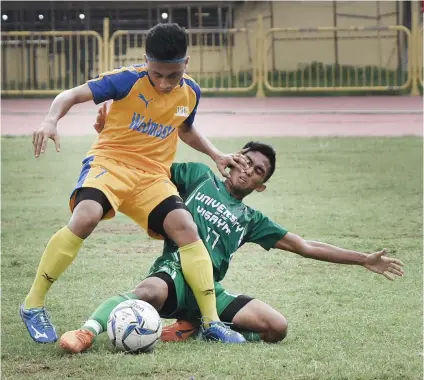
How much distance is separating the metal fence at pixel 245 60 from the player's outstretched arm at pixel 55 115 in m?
15.2

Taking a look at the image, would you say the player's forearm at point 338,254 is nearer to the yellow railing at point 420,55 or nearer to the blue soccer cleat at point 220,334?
the blue soccer cleat at point 220,334

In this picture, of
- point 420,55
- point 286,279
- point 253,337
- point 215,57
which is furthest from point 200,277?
point 215,57

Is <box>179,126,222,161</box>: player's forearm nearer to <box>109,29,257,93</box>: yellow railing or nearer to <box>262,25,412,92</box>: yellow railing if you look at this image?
<box>109,29,257,93</box>: yellow railing

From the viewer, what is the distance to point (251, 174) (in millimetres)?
5273

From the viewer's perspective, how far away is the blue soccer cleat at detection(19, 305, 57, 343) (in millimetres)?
4785

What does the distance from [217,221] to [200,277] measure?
402mm

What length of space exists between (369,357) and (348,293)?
A: 60.8 inches

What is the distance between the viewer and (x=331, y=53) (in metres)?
25.8

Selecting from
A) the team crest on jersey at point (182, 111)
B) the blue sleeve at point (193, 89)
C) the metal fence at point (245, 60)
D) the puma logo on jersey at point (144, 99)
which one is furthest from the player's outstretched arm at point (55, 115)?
the metal fence at point (245, 60)

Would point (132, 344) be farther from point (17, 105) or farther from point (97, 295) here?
point (17, 105)

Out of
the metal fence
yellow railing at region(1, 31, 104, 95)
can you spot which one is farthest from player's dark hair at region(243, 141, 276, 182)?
yellow railing at region(1, 31, 104, 95)

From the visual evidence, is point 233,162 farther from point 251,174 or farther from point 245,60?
point 245,60

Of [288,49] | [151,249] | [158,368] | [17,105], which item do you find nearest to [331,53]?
[288,49]

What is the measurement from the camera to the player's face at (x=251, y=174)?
528 centimetres
